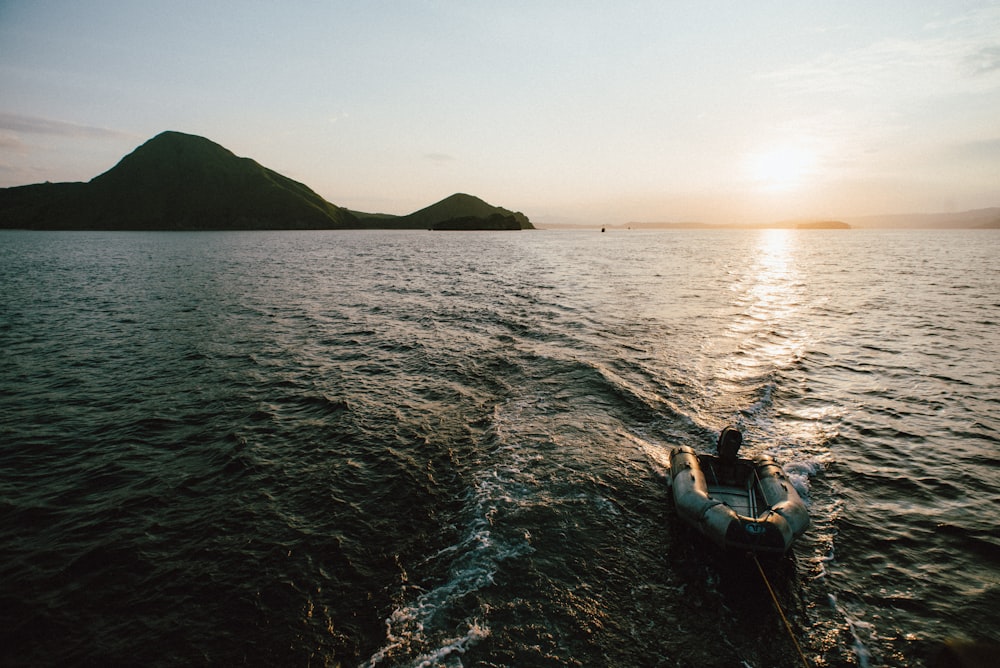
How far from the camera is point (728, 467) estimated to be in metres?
13.6

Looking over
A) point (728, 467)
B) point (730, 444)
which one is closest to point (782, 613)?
point (728, 467)

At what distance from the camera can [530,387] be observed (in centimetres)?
2119

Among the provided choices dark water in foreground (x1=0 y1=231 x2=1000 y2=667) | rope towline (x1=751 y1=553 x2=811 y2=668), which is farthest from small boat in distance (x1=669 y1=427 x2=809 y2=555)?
dark water in foreground (x1=0 y1=231 x2=1000 y2=667)

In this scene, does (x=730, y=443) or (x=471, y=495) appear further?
(x=730, y=443)

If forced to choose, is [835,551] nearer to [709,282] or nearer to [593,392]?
[593,392]

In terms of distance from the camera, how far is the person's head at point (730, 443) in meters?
13.4

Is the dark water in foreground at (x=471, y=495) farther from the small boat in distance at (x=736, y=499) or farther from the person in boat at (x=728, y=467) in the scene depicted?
the person in boat at (x=728, y=467)

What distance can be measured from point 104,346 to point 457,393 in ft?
77.0

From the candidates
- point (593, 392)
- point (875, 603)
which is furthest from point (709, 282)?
point (875, 603)

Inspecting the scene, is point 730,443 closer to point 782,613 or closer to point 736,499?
point 736,499

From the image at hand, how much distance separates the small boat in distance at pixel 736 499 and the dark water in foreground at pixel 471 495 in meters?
0.79

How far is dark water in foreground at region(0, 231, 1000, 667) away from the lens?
8.93m

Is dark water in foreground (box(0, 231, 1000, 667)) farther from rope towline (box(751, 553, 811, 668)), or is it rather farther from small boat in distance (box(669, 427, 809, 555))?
small boat in distance (box(669, 427, 809, 555))

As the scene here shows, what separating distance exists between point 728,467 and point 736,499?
97cm
